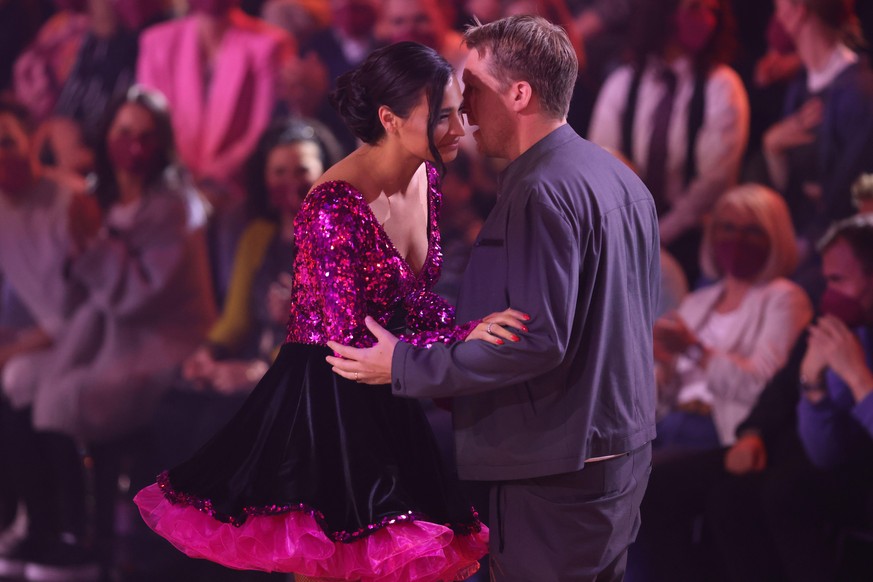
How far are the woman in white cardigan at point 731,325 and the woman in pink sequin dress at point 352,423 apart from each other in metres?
1.80

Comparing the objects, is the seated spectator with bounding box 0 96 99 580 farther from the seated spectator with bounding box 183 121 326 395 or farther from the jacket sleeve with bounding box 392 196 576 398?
the jacket sleeve with bounding box 392 196 576 398

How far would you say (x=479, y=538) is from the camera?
227cm

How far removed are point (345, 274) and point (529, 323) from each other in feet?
1.32

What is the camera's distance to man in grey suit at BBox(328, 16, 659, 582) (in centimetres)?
191

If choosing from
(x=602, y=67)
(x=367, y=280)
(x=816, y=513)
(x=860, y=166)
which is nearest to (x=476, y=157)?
(x=602, y=67)

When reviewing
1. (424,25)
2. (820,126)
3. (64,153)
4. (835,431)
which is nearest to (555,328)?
(835,431)

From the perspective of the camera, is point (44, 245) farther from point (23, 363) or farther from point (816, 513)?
point (816, 513)

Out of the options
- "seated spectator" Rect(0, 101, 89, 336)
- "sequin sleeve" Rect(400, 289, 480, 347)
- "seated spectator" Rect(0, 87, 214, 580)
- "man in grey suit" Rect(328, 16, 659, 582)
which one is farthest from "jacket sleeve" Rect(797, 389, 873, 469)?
"seated spectator" Rect(0, 101, 89, 336)

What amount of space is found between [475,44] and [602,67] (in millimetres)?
2089

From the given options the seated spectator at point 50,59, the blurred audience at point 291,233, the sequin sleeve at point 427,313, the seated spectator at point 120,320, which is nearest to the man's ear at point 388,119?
the sequin sleeve at point 427,313

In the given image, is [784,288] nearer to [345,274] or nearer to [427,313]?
[427,313]

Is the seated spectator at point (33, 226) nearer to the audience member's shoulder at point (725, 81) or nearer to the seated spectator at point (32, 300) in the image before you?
the seated spectator at point (32, 300)

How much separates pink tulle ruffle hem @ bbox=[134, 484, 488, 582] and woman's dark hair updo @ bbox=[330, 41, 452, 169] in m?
0.78

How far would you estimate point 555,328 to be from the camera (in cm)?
187
